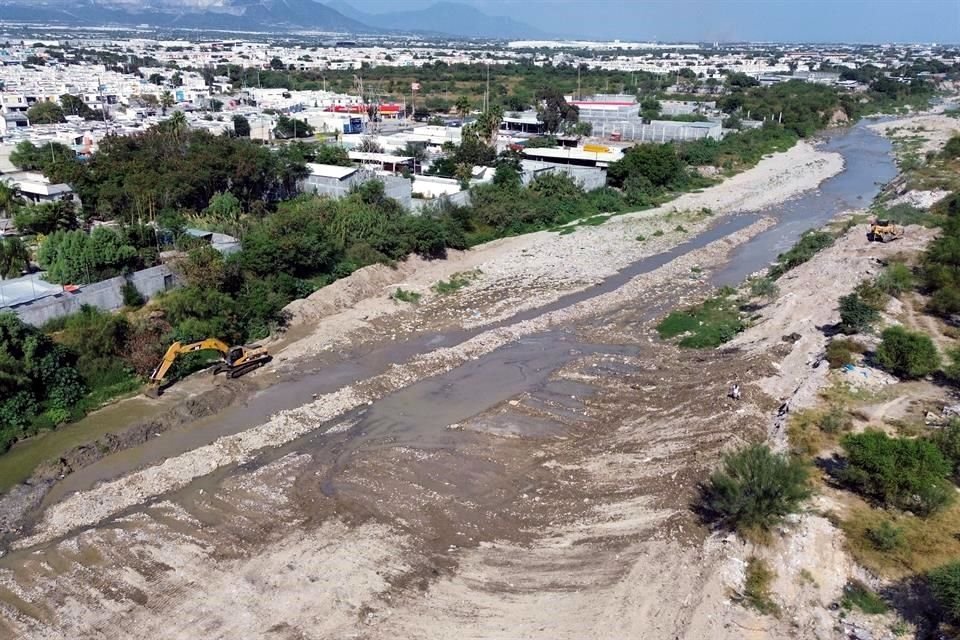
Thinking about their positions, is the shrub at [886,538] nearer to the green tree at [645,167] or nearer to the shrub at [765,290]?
the shrub at [765,290]

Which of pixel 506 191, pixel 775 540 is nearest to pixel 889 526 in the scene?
pixel 775 540

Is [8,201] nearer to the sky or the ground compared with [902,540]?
nearer to the sky

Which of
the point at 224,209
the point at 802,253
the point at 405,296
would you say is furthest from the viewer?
the point at 802,253

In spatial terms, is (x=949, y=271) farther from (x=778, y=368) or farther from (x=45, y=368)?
(x=45, y=368)

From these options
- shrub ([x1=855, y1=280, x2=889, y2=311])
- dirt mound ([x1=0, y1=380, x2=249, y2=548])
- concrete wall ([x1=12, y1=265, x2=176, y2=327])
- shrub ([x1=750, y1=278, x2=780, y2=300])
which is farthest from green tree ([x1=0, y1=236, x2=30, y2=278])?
shrub ([x1=855, y1=280, x2=889, y2=311])

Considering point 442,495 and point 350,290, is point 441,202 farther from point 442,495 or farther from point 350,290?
point 442,495

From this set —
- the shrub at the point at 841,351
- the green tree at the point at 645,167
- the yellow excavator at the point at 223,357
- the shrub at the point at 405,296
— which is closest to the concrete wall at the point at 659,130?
the green tree at the point at 645,167

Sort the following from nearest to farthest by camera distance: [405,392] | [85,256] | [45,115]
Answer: [405,392], [85,256], [45,115]

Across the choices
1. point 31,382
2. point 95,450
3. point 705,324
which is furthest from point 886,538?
point 31,382

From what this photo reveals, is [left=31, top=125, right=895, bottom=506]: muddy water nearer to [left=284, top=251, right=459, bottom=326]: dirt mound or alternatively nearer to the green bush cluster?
the green bush cluster
